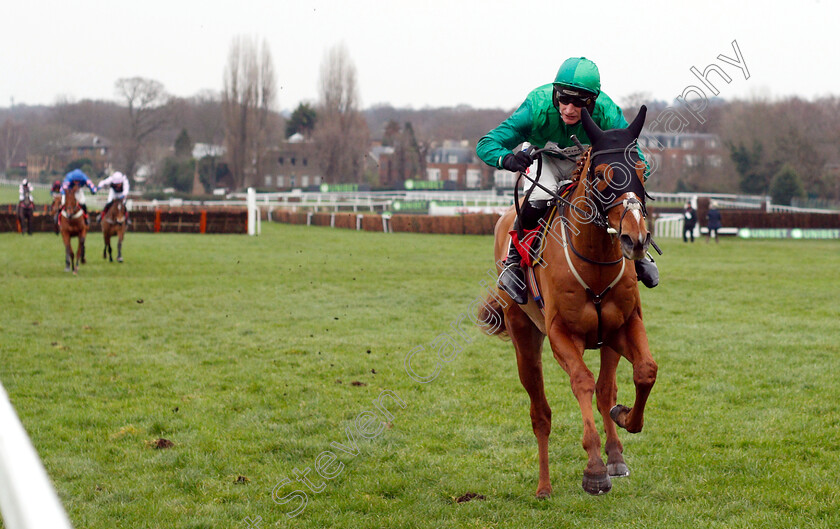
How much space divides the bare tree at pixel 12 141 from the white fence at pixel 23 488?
10884 cm

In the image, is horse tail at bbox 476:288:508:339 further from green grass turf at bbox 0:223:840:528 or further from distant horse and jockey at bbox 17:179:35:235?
distant horse and jockey at bbox 17:179:35:235

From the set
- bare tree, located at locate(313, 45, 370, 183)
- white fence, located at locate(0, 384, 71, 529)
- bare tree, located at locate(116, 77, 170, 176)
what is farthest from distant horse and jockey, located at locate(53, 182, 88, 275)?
bare tree, located at locate(116, 77, 170, 176)

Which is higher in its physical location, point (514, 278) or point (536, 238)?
point (536, 238)

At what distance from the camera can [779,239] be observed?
Result: 34156 millimetres

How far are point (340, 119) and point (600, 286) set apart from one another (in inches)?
1739

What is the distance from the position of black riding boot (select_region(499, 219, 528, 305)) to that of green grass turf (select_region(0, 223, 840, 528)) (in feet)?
4.08

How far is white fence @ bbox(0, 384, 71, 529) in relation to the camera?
3.83 ft

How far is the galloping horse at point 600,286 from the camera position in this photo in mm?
4203

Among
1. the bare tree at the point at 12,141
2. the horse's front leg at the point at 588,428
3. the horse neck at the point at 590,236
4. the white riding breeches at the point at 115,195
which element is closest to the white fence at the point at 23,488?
the horse's front leg at the point at 588,428

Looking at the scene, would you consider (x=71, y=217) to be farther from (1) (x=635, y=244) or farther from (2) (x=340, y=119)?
(2) (x=340, y=119)

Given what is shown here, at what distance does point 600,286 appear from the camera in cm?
451

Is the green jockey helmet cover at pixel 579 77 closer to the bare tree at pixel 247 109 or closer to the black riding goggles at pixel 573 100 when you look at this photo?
the black riding goggles at pixel 573 100

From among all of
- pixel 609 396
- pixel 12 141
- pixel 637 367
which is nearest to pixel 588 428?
pixel 637 367

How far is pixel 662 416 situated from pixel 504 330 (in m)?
1.77
